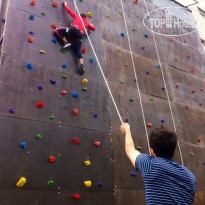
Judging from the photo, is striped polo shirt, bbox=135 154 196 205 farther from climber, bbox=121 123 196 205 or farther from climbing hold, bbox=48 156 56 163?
climbing hold, bbox=48 156 56 163

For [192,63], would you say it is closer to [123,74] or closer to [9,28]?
[123,74]

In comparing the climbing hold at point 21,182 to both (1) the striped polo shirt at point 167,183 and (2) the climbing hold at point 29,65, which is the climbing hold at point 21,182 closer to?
(2) the climbing hold at point 29,65

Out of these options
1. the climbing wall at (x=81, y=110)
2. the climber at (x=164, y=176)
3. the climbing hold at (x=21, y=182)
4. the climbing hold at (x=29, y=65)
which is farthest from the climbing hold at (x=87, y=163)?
the climber at (x=164, y=176)

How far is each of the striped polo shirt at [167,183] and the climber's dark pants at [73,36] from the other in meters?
2.82

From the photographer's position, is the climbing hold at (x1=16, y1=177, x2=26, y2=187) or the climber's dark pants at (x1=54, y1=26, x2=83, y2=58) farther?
the climber's dark pants at (x1=54, y1=26, x2=83, y2=58)

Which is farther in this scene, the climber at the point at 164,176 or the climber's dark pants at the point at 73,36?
the climber's dark pants at the point at 73,36

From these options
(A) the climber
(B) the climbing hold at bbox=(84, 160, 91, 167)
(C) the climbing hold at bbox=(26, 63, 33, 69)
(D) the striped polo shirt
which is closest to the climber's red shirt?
(C) the climbing hold at bbox=(26, 63, 33, 69)

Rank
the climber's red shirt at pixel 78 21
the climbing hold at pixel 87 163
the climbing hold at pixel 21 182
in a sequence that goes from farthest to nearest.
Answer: the climber's red shirt at pixel 78 21, the climbing hold at pixel 87 163, the climbing hold at pixel 21 182

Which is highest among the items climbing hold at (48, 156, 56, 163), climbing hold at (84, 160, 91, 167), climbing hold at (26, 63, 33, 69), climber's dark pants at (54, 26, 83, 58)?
climber's dark pants at (54, 26, 83, 58)

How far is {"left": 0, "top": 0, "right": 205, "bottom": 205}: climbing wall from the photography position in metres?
3.12

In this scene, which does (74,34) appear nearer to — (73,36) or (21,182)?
(73,36)

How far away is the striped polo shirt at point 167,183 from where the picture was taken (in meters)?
1.53

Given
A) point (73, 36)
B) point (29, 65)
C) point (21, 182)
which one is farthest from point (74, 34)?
→ point (21, 182)

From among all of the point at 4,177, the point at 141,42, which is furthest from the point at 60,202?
the point at 141,42
